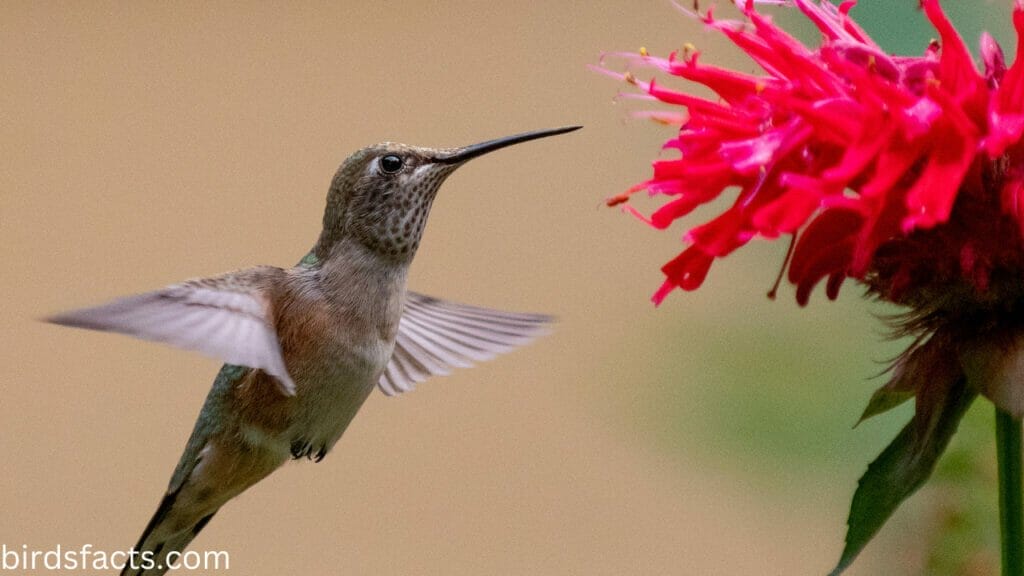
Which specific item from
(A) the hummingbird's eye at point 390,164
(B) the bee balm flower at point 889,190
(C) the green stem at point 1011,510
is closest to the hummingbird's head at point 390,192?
(A) the hummingbird's eye at point 390,164

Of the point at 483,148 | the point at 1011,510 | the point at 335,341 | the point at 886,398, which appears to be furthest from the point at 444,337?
the point at 1011,510

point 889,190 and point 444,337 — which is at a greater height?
point 889,190

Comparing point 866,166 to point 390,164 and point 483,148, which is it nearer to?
point 483,148

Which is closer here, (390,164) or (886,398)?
(886,398)

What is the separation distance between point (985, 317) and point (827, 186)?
0.59 feet

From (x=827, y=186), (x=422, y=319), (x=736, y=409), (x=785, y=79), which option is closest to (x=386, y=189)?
(x=422, y=319)

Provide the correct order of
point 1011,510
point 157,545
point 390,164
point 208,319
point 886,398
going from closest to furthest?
point 1011,510, point 886,398, point 208,319, point 390,164, point 157,545

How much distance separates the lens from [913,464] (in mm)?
872

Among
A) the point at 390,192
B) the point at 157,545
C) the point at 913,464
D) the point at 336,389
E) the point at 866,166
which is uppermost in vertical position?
the point at 866,166

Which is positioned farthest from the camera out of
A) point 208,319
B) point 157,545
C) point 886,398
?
point 157,545

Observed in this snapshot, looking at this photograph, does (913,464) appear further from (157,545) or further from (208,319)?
(157,545)

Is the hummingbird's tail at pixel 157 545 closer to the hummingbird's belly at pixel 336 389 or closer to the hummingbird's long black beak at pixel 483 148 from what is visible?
the hummingbird's belly at pixel 336 389

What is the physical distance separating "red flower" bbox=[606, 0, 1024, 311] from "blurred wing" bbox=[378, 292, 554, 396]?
0.46 m

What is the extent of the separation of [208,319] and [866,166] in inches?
22.8
